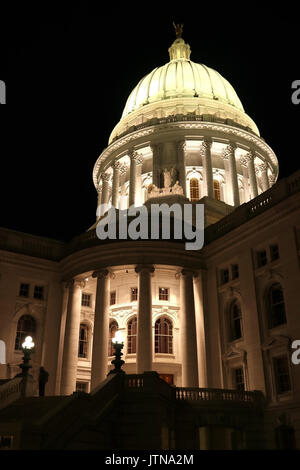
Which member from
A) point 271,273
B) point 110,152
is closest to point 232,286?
point 271,273

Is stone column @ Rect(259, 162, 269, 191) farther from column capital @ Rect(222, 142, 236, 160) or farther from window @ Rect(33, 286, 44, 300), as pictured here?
window @ Rect(33, 286, 44, 300)

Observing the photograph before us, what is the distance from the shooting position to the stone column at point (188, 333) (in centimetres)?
3266

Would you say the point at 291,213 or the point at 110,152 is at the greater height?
the point at 110,152

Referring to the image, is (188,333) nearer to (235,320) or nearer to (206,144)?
(235,320)

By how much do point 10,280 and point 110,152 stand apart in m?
28.0

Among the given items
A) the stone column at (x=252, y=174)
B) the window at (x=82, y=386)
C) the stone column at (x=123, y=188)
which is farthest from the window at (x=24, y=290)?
the stone column at (x=252, y=174)

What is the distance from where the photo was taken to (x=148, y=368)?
32.0 m

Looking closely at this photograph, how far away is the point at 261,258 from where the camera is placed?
32.7 metres

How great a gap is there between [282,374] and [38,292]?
2007 cm

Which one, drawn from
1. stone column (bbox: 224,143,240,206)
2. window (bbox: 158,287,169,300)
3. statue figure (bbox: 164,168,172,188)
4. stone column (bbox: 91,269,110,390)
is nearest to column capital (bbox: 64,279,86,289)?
stone column (bbox: 91,269,110,390)

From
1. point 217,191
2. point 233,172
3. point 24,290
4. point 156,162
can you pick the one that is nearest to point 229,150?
point 233,172

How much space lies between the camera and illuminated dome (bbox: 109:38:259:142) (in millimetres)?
59219
